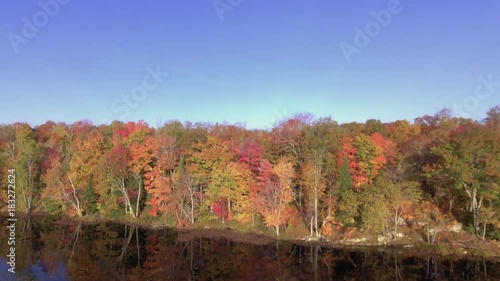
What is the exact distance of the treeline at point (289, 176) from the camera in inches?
1206

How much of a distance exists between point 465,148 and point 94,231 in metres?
35.8

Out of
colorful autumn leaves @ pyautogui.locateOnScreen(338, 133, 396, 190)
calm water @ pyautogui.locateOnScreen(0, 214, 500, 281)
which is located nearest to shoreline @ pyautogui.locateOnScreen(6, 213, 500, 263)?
calm water @ pyautogui.locateOnScreen(0, 214, 500, 281)

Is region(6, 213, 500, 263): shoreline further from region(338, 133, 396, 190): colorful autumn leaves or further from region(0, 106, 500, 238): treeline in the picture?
region(338, 133, 396, 190): colorful autumn leaves

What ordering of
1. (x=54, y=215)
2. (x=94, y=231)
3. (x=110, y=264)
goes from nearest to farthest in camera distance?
(x=110, y=264) < (x=94, y=231) < (x=54, y=215)

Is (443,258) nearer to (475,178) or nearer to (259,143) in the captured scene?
(475,178)

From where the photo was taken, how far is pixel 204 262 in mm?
27578

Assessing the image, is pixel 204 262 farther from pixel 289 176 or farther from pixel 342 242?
pixel 342 242

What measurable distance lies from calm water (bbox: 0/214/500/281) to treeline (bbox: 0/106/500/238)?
4315mm

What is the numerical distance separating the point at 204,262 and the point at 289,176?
11970 millimetres

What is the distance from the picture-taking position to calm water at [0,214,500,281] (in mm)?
23844

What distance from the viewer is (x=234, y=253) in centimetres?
2981

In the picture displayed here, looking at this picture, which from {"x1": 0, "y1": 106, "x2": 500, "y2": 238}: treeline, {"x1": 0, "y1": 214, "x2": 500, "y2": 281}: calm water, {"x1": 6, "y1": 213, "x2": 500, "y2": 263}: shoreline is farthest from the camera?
{"x1": 0, "y1": 106, "x2": 500, "y2": 238}: treeline

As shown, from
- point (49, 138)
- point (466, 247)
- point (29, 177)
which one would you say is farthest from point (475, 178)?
point (49, 138)

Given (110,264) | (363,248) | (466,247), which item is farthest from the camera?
(363,248)
